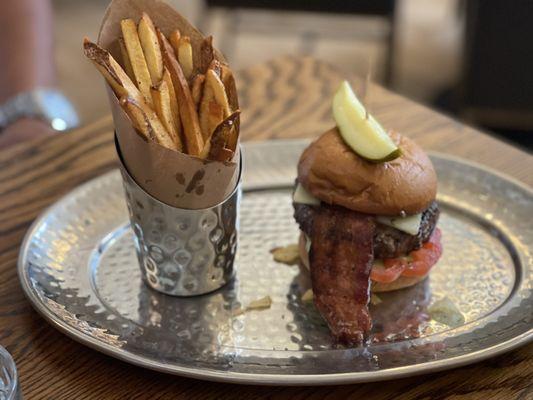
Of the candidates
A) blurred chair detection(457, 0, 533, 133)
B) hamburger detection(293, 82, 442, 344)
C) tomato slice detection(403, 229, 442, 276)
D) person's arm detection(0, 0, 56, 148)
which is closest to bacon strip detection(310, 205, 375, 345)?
hamburger detection(293, 82, 442, 344)

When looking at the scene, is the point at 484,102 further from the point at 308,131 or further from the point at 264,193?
the point at 264,193

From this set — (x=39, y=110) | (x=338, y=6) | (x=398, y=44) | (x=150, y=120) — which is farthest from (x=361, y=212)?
(x=398, y=44)

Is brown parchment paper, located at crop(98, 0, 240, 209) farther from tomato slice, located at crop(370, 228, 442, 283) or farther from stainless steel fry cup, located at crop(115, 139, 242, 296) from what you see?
tomato slice, located at crop(370, 228, 442, 283)

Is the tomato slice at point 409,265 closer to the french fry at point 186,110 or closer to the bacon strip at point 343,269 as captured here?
the bacon strip at point 343,269

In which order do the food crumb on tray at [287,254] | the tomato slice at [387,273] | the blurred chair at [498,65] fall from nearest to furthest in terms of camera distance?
the tomato slice at [387,273] < the food crumb on tray at [287,254] < the blurred chair at [498,65]

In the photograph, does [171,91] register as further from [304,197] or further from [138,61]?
[304,197]

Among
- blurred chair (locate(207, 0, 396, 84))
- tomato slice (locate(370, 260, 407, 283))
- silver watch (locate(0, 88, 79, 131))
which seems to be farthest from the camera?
blurred chair (locate(207, 0, 396, 84))

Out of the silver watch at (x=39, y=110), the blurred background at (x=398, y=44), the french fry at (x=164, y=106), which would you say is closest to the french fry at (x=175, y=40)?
the french fry at (x=164, y=106)

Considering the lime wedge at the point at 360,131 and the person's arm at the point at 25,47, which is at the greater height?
the lime wedge at the point at 360,131
